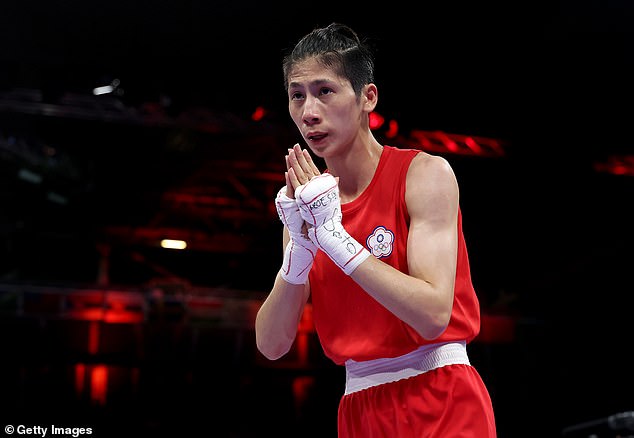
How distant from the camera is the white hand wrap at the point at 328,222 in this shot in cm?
231

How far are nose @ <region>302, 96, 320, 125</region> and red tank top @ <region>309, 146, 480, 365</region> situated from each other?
274mm

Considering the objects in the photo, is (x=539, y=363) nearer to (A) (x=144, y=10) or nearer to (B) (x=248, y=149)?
(B) (x=248, y=149)

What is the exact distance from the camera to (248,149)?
1223 centimetres

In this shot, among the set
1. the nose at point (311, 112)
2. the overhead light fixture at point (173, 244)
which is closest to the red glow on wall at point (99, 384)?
the overhead light fixture at point (173, 244)

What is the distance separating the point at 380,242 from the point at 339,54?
0.61 metres

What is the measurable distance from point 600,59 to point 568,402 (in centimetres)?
462

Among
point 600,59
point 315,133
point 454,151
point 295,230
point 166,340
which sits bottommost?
point 295,230

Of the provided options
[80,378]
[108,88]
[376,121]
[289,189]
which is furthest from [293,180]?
[80,378]

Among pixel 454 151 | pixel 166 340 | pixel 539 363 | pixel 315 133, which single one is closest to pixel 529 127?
pixel 454 151

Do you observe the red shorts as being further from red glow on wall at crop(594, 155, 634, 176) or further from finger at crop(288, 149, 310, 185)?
red glow on wall at crop(594, 155, 634, 176)

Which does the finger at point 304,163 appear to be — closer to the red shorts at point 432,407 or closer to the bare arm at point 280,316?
the bare arm at point 280,316

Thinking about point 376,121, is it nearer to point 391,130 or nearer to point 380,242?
point 391,130

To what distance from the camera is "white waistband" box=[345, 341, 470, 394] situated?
2504 mm

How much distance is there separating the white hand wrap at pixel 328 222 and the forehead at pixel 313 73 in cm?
37
